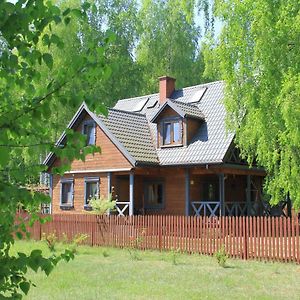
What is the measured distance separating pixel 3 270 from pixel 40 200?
0.44m

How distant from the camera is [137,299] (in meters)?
8.40

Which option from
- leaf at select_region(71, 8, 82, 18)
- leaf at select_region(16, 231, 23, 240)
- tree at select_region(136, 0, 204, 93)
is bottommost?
leaf at select_region(16, 231, 23, 240)

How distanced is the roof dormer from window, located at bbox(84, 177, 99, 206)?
12.4 ft

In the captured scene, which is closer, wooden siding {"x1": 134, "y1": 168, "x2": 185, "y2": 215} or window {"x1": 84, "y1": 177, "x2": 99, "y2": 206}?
wooden siding {"x1": 134, "y1": 168, "x2": 185, "y2": 215}

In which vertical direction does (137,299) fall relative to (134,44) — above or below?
below

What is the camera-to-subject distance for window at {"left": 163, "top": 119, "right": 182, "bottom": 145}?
24.0 metres

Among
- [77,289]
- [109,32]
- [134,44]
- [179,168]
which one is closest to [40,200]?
[109,32]

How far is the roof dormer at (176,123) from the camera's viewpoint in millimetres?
23594

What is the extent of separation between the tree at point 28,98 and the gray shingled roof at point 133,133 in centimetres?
1964

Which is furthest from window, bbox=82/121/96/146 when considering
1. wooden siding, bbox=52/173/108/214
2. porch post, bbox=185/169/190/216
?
porch post, bbox=185/169/190/216

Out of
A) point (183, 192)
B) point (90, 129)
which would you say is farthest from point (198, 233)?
point (90, 129)

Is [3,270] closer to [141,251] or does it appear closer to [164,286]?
[164,286]

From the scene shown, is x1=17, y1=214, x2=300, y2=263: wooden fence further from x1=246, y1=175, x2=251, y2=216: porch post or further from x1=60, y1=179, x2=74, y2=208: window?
x1=246, y1=175, x2=251, y2=216: porch post

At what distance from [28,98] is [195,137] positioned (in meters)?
21.2
